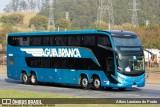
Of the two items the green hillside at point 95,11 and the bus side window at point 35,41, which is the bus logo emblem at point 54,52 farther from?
the green hillside at point 95,11

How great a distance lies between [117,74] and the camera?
28.6 m

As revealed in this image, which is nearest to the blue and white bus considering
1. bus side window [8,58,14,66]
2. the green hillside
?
bus side window [8,58,14,66]

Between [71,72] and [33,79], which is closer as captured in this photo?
[71,72]

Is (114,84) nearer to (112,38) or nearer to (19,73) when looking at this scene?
(112,38)

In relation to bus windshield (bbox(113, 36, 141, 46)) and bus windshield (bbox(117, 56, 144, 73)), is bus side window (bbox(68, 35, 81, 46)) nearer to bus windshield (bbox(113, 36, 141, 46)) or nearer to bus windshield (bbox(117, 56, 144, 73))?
bus windshield (bbox(113, 36, 141, 46))

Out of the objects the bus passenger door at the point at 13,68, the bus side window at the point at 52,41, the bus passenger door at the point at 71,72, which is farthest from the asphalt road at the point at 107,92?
the bus passenger door at the point at 13,68

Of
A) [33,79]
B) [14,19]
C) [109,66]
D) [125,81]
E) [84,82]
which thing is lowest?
[33,79]

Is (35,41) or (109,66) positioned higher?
(35,41)

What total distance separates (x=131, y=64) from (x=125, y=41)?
146cm

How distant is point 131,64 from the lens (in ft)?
95.3

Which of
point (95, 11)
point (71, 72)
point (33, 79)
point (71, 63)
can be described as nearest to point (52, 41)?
point (71, 63)

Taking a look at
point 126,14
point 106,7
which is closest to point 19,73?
point 106,7

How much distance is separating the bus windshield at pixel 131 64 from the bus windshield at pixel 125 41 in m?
0.87

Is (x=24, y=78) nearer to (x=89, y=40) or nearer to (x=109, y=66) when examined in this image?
(x=89, y=40)
